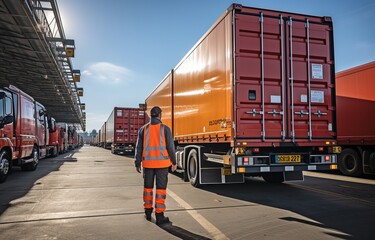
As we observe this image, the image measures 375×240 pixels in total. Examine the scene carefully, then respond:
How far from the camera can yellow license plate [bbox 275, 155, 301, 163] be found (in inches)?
265

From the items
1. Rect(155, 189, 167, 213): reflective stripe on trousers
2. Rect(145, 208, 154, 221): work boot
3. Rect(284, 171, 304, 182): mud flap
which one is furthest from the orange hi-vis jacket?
Rect(284, 171, 304, 182): mud flap

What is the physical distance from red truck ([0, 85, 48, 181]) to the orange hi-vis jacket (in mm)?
5935

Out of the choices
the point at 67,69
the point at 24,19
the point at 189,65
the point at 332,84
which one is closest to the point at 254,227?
the point at 332,84

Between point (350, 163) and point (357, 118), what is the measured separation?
64.8 inches

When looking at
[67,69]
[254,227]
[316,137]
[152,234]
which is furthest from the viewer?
[67,69]

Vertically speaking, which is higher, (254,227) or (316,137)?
(316,137)

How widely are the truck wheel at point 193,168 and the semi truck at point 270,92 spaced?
35 centimetres

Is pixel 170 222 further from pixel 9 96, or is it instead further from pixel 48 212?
Answer: pixel 9 96

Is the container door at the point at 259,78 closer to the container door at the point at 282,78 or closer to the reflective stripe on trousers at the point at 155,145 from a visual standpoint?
the container door at the point at 282,78

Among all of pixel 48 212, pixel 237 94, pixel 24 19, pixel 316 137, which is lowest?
pixel 48 212

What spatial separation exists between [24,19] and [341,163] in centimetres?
1289

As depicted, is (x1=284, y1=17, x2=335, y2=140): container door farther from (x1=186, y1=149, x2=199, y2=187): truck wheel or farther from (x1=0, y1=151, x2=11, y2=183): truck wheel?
(x1=0, y1=151, x2=11, y2=183): truck wheel

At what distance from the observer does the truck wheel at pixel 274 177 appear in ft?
29.8

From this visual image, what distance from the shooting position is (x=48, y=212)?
571 cm
